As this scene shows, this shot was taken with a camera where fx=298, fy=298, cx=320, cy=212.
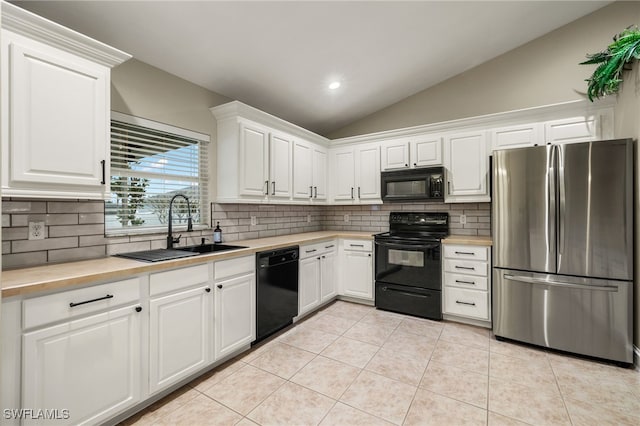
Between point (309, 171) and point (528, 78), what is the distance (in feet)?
9.17

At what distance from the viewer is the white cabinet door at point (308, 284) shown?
3281 millimetres

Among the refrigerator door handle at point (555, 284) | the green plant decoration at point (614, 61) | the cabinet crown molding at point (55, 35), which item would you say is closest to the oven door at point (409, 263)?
the refrigerator door handle at point (555, 284)

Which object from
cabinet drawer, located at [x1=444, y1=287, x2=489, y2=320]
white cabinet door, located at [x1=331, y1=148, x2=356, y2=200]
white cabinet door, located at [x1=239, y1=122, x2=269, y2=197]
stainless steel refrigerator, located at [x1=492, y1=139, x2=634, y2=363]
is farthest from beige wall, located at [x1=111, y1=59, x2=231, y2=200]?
stainless steel refrigerator, located at [x1=492, y1=139, x2=634, y2=363]

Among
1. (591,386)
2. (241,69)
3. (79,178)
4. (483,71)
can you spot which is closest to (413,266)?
(591,386)

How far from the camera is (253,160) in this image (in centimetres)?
314

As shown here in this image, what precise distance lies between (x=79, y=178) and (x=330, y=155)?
317 cm

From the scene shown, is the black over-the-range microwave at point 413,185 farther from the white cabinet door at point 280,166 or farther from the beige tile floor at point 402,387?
the beige tile floor at point 402,387

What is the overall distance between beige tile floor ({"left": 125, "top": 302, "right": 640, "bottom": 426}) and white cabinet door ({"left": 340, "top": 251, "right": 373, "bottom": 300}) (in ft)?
2.87

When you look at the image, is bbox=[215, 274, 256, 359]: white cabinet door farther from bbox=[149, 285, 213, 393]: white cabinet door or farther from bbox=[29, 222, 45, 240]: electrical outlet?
Result: bbox=[29, 222, 45, 240]: electrical outlet

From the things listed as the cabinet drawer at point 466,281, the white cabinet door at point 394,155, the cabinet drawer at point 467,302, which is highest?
the white cabinet door at point 394,155

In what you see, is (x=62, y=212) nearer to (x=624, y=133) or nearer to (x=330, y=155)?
(x=330, y=155)

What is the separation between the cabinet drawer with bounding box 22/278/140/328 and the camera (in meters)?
1.43

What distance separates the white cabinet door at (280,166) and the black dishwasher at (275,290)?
74cm

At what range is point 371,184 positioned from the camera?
410cm
